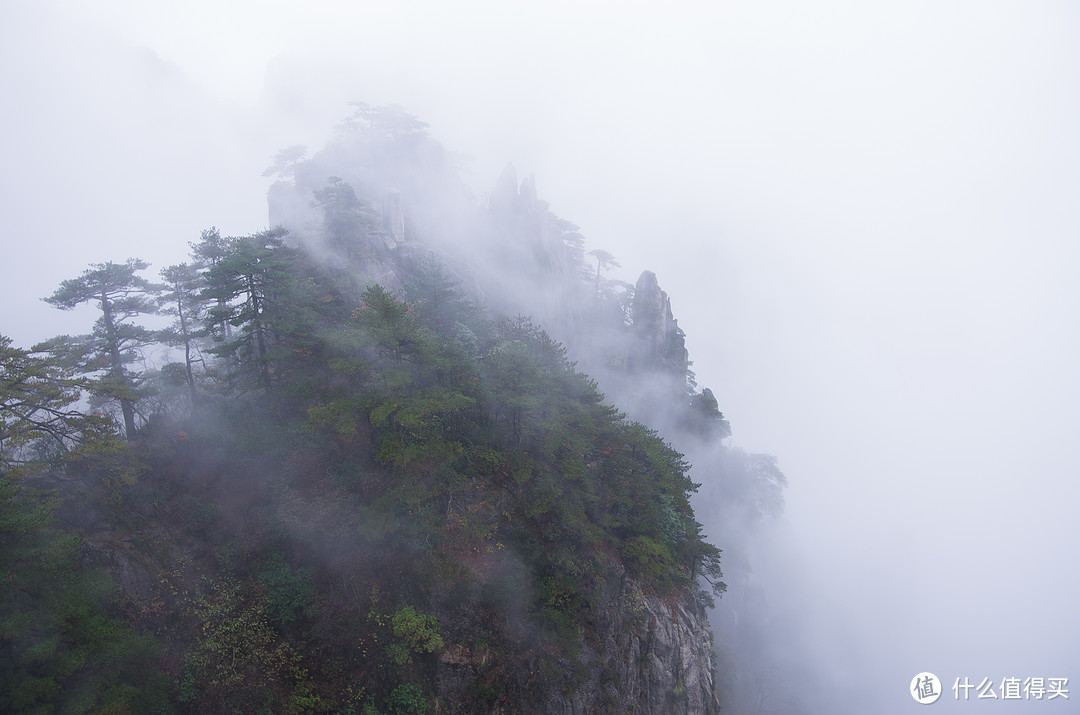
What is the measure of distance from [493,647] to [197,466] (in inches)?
647

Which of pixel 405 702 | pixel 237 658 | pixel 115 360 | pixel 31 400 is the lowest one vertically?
pixel 405 702

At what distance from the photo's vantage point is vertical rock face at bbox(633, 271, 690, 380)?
54125 mm

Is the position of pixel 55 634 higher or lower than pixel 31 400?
lower

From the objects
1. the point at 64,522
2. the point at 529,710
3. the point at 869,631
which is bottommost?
the point at 869,631

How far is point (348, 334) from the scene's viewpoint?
18375 mm

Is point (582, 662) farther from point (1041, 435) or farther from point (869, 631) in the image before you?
point (1041, 435)

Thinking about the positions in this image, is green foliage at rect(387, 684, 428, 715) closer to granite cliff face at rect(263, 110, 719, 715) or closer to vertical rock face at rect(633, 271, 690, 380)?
granite cliff face at rect(263, 110, 719, 715)

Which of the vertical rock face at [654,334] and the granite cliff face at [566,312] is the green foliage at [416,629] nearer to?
the granite cliff face at [566,312]

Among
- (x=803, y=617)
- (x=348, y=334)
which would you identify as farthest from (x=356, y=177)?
(x=803, y=617)

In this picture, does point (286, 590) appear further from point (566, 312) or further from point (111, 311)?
point (566, 312)

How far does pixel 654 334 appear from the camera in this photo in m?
54.5
